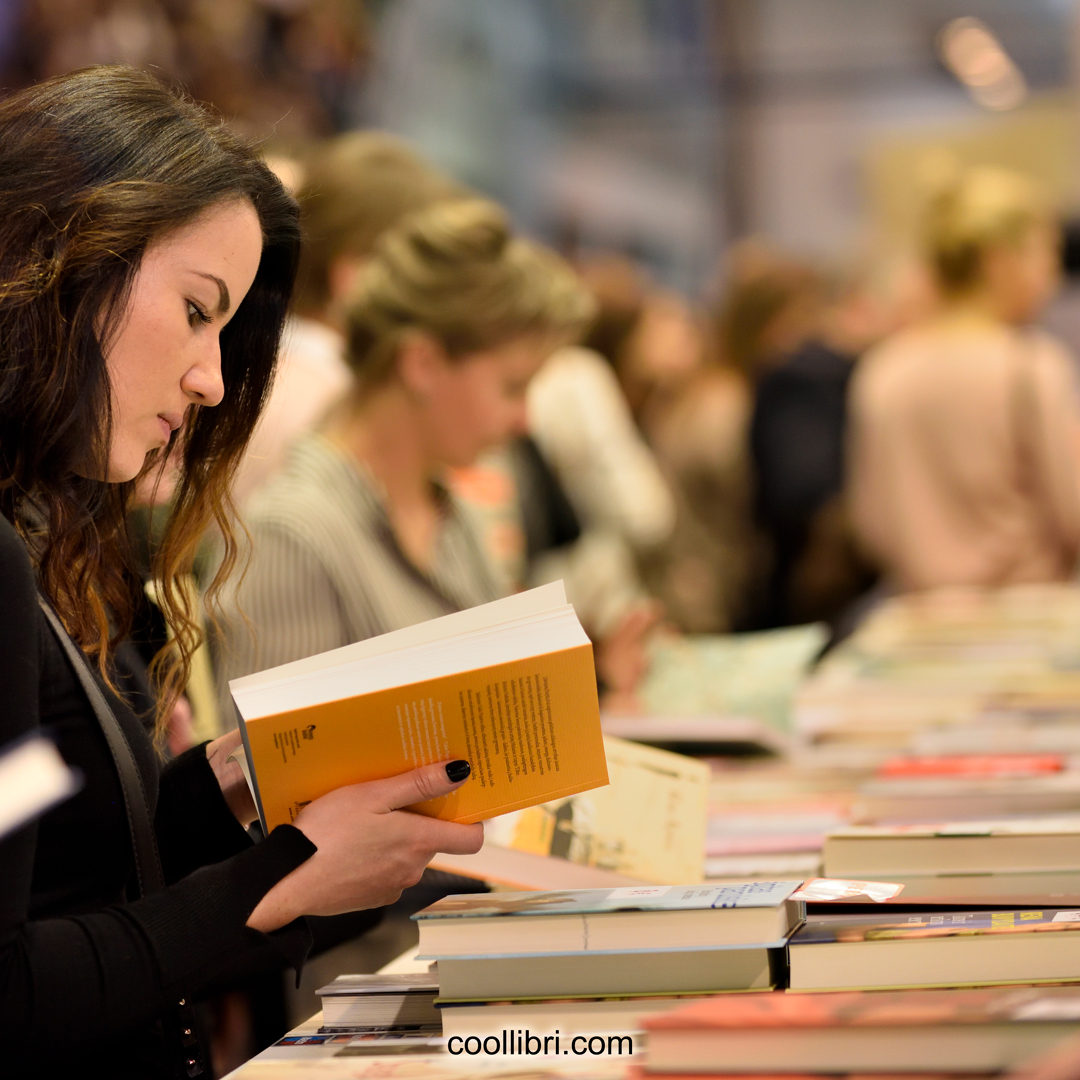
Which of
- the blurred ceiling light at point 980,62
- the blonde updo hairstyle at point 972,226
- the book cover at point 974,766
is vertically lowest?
the book cover at point 974,766

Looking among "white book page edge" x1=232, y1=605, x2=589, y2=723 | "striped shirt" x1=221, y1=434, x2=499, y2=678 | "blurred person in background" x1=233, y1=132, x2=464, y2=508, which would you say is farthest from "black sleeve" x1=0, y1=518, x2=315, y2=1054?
"blurred person in background" x1=233, y1=132, x2=464, y2=508

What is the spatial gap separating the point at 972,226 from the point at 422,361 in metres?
2.06

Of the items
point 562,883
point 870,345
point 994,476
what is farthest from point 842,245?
point 562,883

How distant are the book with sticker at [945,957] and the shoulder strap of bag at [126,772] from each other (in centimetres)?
48

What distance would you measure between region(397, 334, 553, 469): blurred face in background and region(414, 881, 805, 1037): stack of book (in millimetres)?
1231

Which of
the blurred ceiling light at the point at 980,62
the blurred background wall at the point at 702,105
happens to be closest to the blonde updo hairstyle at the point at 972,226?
the blurred background wall at the point at 702,105

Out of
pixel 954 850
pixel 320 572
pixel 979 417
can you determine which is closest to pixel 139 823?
pixel 954 850

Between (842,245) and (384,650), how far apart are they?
→ 418 inches

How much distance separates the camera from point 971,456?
3.78 metres

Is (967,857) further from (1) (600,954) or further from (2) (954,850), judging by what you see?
(1) (600,954)

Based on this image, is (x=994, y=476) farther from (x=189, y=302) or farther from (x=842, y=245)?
(x=842, y=245)

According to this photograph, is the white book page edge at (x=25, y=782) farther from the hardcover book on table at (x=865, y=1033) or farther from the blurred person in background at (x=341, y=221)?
the blurred person in background at (x=341, y=221)

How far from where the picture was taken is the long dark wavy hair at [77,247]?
1079 mm

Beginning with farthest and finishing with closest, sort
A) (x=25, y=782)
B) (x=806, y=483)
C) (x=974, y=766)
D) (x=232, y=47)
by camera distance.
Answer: (x=232, y=47) → (x=806, y=483) → (x=974, y=766) → (x=25, y=782)
